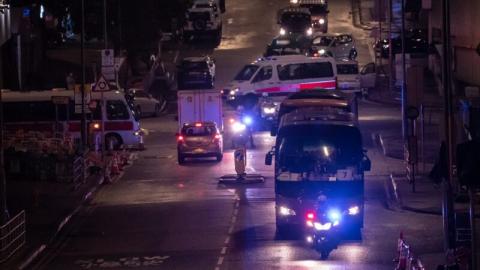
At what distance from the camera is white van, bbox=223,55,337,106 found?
52594 millimetres

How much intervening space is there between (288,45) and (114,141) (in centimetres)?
2506

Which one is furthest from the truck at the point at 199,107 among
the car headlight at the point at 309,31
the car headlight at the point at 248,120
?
the car headlight at the point at 309,31

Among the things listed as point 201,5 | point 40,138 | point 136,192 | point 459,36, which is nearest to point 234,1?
point 201,5

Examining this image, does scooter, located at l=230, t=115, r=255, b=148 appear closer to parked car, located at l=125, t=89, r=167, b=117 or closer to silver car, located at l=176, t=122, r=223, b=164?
silver car, located at l=176, t=122, r=223, b=164

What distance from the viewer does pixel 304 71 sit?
5284 centimetres

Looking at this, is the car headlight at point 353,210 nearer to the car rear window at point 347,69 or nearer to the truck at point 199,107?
the truck at point 199,107

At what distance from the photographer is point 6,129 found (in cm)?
4644

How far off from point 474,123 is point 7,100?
84.5 ft

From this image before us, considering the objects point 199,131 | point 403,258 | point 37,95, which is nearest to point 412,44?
point 37,95

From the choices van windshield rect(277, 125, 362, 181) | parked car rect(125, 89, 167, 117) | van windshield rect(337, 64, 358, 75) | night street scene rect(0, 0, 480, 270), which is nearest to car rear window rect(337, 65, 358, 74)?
van windshield rect(337, 64, 358, 75)

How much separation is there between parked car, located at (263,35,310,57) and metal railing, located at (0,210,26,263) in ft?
135

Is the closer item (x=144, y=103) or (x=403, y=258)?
(x=403, y=258)

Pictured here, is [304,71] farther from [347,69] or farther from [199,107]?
[199,107]

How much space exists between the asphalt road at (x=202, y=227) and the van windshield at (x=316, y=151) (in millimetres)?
1619
